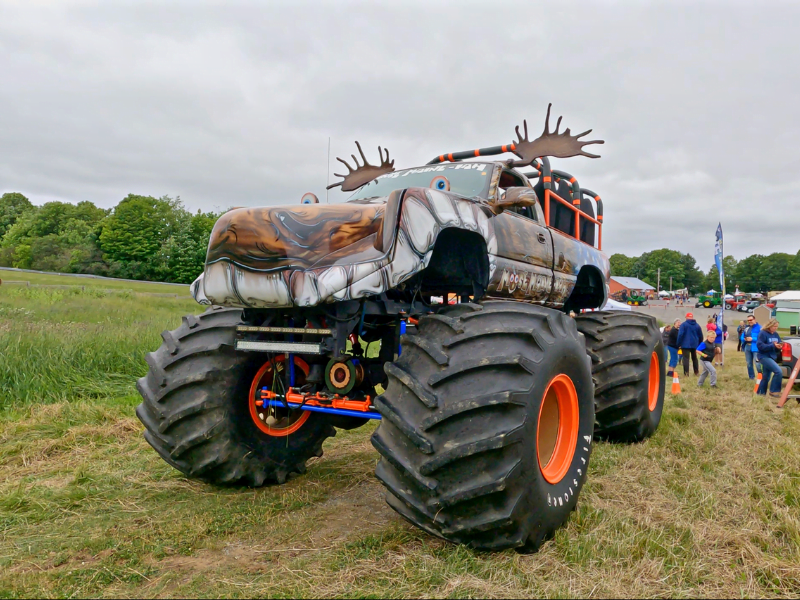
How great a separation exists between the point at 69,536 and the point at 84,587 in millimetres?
824

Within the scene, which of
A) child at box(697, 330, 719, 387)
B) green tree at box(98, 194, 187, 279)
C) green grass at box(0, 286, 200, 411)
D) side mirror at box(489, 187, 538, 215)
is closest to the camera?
side mirror at box(489, 187, 538, 215)

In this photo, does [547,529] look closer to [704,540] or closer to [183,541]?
[704,540]

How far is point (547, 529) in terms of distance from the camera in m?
3.06

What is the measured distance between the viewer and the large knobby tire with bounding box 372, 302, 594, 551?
2766 millimetres

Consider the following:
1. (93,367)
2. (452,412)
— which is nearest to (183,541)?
(452,412)

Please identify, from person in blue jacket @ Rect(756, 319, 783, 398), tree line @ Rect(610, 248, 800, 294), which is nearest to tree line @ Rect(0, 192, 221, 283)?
person in blue jacket @ Rect(756, 319, 783, 398)

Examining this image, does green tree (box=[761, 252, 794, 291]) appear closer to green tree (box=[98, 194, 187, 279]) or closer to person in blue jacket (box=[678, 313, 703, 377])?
green tree (box=[98, 194, 187, 279])

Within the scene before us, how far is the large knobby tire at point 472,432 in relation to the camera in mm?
2766

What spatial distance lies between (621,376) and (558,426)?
198cm

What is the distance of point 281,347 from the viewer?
11.6ft

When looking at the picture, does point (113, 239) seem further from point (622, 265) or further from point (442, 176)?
point (622, 265)

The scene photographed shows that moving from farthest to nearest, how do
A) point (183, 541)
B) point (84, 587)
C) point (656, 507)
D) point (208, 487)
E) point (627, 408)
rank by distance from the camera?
point (627, 408) < point (208, 487) < point (656, 507) < point (183, 541) < point (84, 587)

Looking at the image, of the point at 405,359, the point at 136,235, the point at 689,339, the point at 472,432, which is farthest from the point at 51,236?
the point at 472,432

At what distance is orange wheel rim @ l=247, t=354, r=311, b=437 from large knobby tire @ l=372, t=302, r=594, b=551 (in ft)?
4.30
